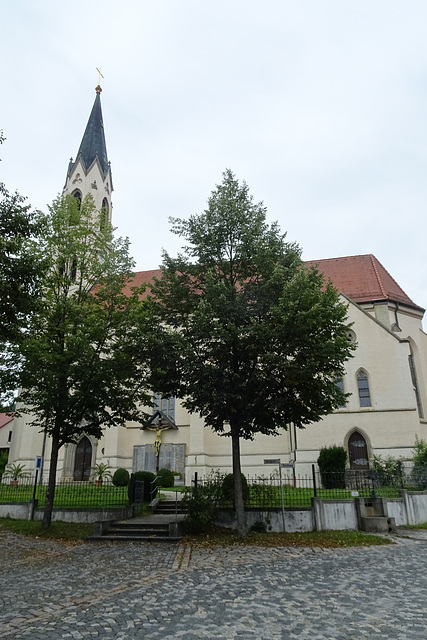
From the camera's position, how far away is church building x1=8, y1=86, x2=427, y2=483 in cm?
2491

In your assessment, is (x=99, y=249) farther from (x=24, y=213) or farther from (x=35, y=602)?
(x=35, y=602)

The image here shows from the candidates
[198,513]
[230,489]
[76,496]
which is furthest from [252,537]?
[76,496]

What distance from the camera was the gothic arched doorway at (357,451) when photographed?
80.5 ft

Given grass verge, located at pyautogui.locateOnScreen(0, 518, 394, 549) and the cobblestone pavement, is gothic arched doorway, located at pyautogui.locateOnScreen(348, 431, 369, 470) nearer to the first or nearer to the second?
grass verge, located at pyautogui.locateOnScreen(0, 518, 394, 549)

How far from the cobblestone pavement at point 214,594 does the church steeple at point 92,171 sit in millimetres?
31365

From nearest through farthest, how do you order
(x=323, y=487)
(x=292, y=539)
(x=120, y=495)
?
(x=292, y=539) < (x=323, y=487) < (x=120, y=495)

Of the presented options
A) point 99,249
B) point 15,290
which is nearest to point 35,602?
point 15,290

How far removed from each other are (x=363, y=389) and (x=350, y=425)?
7.34 ft

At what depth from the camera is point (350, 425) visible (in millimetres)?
25141

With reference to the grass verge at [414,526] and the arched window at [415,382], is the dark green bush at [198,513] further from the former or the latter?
the arched window at [415,382]

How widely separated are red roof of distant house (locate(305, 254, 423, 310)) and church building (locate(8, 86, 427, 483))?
64mm

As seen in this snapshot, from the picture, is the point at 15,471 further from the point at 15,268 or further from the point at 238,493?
the point at 15,268

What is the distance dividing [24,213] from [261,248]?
641 cm

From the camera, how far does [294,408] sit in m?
13.0
